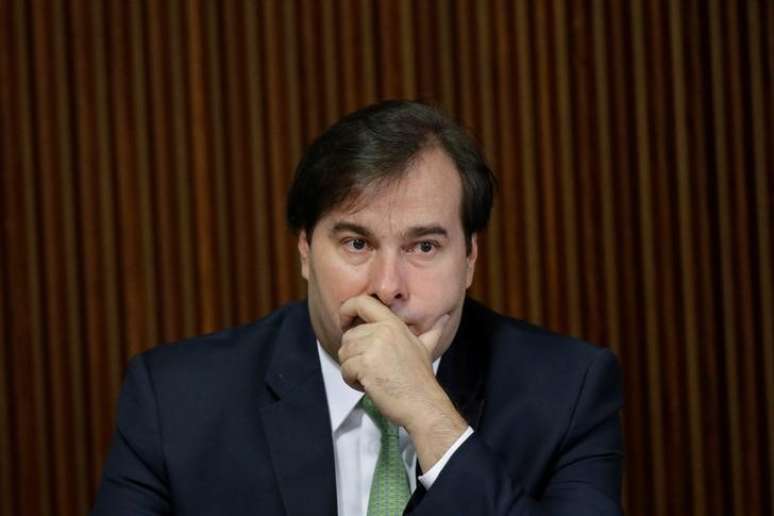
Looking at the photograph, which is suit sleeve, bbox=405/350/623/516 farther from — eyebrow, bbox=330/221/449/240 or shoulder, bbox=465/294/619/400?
eyebrow, bbox=330/221/449/240

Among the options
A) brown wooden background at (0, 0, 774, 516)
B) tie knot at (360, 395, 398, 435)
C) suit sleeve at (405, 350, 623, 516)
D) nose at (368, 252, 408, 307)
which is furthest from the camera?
brown wooden background at (0, 0, 774, 516)

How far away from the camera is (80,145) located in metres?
3.00

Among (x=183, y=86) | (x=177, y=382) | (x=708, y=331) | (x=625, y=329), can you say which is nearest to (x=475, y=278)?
(x=625, y=329)

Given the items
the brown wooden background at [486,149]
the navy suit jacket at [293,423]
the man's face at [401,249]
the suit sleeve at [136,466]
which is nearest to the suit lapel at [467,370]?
the navy suit jacket at [293,423]

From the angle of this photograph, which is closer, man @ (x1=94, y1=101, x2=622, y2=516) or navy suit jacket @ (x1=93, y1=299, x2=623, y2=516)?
man @ (x1=94, y1=101, x2=622, y2=516)

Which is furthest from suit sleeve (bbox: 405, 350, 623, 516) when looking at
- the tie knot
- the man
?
the tie knot

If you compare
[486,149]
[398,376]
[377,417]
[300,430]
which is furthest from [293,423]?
[486,149]

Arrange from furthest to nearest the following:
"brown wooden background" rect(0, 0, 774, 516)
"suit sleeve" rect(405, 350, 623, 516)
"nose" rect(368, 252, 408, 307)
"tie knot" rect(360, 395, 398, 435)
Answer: "brown wooden background" rect(0, 0, 774, 516) < "tie knot" rect(360, 395, 398, 435) < "nose" rect(368, 252, 408, 307) < "suit sleeve" rect(405, 350, 623, 516)

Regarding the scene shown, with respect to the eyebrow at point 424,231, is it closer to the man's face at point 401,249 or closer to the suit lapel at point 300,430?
the man's face at point 401,249

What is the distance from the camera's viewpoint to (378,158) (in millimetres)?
2041

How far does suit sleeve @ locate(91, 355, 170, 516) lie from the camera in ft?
6.81

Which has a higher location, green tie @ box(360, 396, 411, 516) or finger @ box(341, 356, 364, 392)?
finger @ box(341, 356, 364, 392)

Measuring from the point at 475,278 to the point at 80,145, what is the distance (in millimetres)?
995

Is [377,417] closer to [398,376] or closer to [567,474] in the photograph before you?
[398,376]
